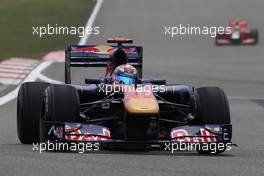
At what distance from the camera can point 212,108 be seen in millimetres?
11414

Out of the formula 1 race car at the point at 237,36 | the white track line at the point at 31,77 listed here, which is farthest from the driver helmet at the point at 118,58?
the formula 1 race car at the point at 237,36

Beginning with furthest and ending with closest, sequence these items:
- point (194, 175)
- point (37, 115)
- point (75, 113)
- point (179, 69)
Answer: point (179, 69), point (37, 115), point (75, 113), point (194, 175)

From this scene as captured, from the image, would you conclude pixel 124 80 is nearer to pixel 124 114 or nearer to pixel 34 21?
pixel 124 114

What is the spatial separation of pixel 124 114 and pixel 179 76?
48.1 feet

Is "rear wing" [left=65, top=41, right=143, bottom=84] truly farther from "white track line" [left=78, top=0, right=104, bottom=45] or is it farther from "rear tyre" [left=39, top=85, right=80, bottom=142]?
"white track line" [left=78, top=0, right=104, bottom=45]

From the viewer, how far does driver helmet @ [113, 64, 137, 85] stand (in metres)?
12.4

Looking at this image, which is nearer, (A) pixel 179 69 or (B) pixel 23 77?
(B) pixel 23 77

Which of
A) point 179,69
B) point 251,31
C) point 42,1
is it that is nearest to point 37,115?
point 179,69

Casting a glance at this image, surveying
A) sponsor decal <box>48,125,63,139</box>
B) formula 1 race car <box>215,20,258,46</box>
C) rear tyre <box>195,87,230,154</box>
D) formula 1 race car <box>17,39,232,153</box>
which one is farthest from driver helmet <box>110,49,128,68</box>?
formula 1 race car <box>215,20,258,46</box>

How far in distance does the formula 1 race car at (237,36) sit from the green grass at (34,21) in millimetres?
5143

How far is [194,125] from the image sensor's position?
11.4 m

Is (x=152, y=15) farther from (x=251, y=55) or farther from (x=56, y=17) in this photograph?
(x=251, y=55)

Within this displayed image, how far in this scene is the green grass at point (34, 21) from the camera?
32.9m

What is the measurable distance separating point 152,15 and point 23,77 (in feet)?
62.3
